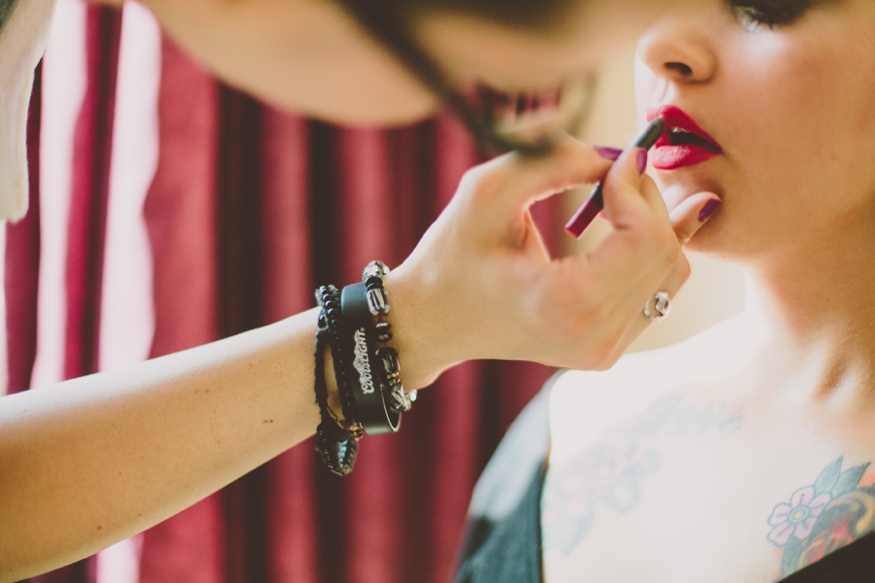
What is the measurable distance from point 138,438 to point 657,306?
1.60 feet

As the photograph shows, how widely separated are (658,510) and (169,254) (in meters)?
0.83

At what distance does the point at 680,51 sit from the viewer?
2.03 ft

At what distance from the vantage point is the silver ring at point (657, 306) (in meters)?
0.56

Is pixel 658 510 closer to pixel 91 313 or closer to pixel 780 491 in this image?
pixel 780 491

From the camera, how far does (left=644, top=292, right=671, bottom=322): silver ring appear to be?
0.56 meters

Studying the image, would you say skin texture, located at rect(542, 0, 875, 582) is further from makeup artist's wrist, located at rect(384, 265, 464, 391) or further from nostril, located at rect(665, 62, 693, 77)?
makeup artist's wrist, located at rect(384, 265, 464, 391)

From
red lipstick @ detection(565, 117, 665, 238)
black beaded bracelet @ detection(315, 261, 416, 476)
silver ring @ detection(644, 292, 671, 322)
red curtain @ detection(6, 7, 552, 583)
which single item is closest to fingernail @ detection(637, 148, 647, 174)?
red lipstick @ detection(565, 117, 665, 238)

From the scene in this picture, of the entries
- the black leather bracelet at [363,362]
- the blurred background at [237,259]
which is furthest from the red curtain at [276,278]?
the black leather bracelet at [363,362]

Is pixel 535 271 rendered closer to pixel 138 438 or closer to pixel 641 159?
pixel 641 159

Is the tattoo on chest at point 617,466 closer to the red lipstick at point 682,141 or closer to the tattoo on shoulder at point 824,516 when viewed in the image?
the tattoo on shoulder at point 824,516

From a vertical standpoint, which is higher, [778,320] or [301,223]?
[301,223]

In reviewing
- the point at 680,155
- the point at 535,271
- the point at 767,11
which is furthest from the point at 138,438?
the point at 767,11

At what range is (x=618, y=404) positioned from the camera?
0.91 metres

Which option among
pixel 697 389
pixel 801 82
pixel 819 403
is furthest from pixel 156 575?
pixel 801 82
